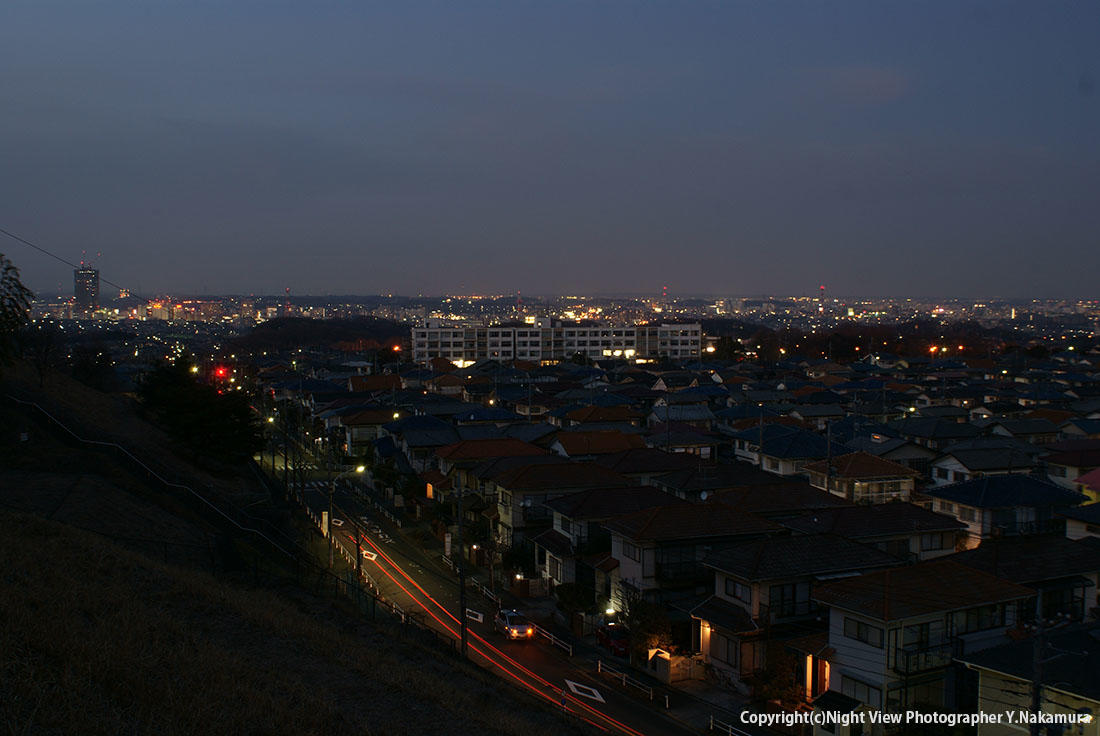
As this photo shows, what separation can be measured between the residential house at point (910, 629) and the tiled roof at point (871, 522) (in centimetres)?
284

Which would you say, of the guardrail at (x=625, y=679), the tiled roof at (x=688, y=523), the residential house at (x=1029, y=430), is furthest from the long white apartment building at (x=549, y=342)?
the guardrail at (x=625, y=679)

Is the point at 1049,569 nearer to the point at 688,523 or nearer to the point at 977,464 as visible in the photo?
the point at 688,523

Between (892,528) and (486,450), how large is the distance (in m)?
9.87

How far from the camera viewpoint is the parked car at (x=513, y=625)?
457 inches

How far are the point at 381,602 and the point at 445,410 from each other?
16810 mm

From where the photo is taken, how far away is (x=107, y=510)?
11.5 metres

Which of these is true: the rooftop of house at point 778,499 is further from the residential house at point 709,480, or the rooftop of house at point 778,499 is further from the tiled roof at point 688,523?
the tiled roof at point 688,523

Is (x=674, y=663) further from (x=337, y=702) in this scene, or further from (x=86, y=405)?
(x=86, y=405)

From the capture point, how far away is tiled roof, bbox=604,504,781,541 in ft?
36.7

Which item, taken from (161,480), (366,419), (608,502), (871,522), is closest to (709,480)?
(608,502)

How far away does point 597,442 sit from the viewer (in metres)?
20.3

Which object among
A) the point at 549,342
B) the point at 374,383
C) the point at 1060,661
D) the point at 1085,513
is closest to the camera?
the point at 1060,661

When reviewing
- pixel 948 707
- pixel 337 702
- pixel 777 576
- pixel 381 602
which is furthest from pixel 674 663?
pixel 337 702

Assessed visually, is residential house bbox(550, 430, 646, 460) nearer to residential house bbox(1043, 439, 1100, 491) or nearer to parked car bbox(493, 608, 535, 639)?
parked car bbox(493, 608, 535, 639)
